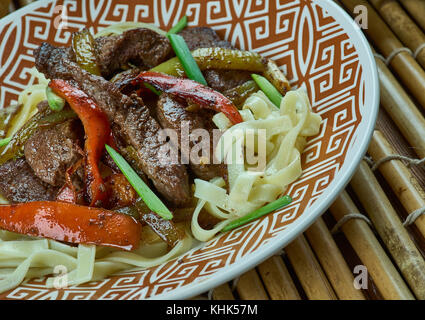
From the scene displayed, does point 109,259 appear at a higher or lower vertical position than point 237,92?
lower

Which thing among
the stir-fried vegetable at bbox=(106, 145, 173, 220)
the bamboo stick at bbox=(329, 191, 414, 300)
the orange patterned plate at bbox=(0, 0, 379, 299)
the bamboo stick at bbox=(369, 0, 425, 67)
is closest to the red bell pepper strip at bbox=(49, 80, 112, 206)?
the stir-fried vegetable at bbox=(106, 145, 173, 220)

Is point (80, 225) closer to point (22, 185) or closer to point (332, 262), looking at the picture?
point (22, 185)

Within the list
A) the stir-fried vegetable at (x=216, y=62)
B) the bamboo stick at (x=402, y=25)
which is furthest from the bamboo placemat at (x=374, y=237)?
the stir-fried vegetable at (x=216, y=62)

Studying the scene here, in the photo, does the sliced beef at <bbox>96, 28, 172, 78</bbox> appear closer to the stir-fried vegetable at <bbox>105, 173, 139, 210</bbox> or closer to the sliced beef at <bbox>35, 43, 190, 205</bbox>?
the sliced beef at <bbox>35, 43, 190, 205</bbox>

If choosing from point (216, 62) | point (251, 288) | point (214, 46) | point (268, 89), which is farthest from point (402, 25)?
point (251, 288)

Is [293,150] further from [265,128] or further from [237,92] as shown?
[237,92]

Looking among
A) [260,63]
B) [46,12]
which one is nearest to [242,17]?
[260,63]
